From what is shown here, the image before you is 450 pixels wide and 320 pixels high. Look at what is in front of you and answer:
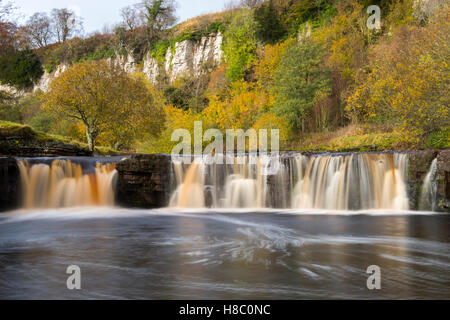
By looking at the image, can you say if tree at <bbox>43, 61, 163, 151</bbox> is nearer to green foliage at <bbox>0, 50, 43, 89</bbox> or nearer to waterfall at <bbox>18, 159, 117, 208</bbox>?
waterfall at <bbox>18, 159, 117, 208</bbox>

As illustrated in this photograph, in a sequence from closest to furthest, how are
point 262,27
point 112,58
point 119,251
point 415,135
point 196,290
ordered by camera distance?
point 196,290 → point 119,251 → point 415,135 → point 262,27 → point 112,58

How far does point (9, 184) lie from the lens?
15180mm

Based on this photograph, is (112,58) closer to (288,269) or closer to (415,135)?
(415,135)

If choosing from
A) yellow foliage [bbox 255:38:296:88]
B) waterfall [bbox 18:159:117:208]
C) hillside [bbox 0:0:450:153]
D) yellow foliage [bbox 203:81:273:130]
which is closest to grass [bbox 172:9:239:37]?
hillside [bbox 0:0:450:153]

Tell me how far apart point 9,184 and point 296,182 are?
12.2m

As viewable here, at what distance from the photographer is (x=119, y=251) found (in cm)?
745

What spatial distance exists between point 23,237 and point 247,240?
5.73 m

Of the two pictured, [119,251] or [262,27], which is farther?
[262,27]

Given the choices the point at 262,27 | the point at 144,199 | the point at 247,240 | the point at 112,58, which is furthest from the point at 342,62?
the point at 112,58

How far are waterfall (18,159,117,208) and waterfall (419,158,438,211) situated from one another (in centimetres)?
1258

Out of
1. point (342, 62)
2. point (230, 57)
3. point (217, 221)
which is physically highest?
point (230, 57)

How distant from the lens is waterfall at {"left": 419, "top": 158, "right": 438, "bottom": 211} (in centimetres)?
1291

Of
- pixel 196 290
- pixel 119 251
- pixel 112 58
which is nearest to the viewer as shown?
pixel 196 290

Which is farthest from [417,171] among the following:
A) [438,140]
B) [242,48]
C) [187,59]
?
[187,59]
